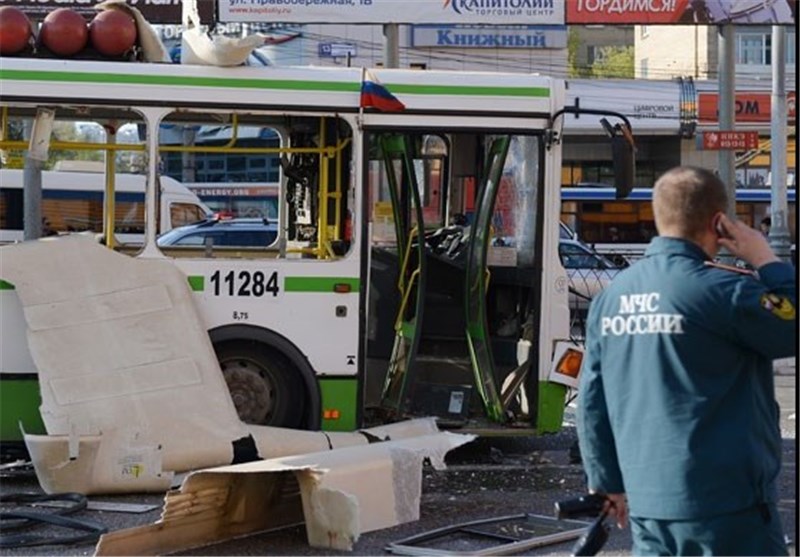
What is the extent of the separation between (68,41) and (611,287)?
6.22 metres

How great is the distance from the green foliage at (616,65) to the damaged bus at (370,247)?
66.1m

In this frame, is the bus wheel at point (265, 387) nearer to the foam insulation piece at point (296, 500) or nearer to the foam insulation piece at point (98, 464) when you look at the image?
the foam insulation piece at point (98, 464)

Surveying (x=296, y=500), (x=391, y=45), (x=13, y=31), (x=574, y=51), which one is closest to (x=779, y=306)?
(x=296, y=500)

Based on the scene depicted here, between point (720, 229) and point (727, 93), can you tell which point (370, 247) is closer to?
point (720, 229)

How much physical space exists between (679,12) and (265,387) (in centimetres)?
1444

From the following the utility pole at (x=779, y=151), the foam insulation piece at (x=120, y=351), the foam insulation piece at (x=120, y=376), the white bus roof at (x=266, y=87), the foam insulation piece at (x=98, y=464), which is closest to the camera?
the foam insulation piece at (x=98, y=464)

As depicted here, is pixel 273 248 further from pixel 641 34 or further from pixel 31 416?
pixel 641 34

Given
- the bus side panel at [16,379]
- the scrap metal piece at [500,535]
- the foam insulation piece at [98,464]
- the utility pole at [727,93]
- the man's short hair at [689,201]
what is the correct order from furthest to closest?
the utility pole at [727,93], the bus side panel at [16,379], the foam insulation piece at [98,464], the scrap metal piece at [500,535], the man's short hair at [689,201]

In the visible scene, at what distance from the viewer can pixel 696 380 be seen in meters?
4.23

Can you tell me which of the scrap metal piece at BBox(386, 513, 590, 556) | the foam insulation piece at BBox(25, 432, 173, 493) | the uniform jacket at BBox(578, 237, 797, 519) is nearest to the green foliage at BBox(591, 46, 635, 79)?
the foam insulation piece at BBox(25, 432, 173, 493)

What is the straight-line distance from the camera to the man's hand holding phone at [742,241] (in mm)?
4391

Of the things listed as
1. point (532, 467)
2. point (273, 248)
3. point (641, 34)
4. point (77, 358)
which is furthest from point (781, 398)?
point (641, 34)

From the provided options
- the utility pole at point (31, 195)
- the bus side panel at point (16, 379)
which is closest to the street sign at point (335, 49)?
the utility pole at point (31, 195)

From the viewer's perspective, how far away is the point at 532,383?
10.1 meters
